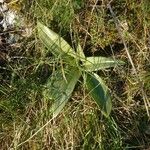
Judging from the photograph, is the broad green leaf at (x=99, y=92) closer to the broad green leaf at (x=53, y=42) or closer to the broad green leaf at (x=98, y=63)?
the broad green leaf at (x=98, y=63)

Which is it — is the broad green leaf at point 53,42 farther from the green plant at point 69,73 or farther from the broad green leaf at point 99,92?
the broad green leaf at point 99,92

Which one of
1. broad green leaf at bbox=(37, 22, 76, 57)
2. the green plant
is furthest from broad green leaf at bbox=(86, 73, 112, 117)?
broad green leaf at bbox=(37, 22, 76, 57)

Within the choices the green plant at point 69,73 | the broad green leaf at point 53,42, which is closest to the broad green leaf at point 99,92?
the green plant at point 69,73

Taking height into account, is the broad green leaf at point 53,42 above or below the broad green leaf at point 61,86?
above

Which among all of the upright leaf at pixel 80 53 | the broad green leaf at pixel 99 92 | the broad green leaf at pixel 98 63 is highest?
the upright leaf at pixel 80 53

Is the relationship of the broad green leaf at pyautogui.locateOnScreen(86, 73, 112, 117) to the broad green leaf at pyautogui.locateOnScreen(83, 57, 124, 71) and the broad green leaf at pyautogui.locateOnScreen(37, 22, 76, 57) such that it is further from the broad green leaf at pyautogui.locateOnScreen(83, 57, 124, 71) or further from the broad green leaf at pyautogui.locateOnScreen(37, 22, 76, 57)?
the broad green leaf at pyautogui.locateOnScreen(37, 22, 76, 57)

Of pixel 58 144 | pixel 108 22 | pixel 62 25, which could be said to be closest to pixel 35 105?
pixel 58 144

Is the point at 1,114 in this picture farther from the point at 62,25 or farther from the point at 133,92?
the point at 133,92
